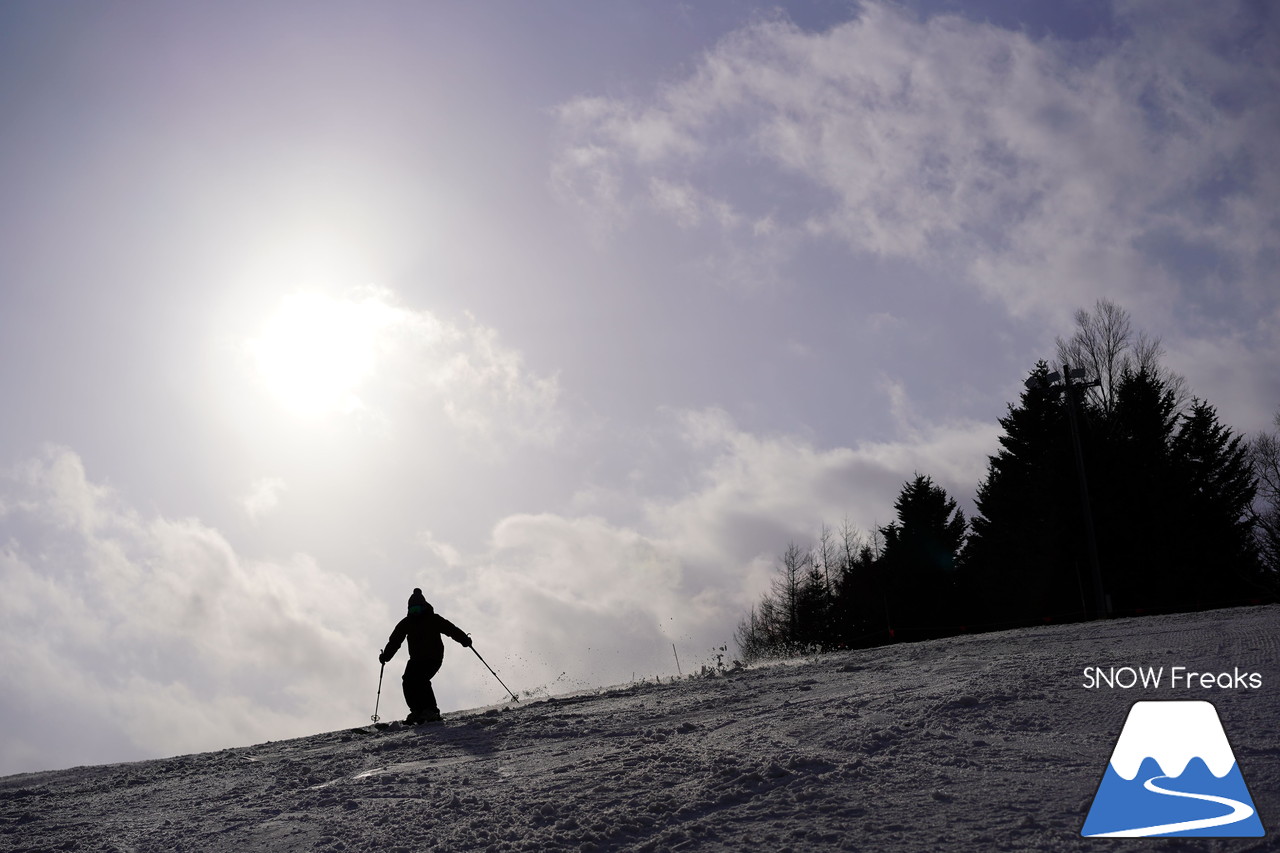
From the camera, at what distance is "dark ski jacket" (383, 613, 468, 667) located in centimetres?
1329

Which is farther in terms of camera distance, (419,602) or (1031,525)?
(1031,525)

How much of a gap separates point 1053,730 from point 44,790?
9178 millimetres

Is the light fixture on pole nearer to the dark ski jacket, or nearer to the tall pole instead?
the tall pole

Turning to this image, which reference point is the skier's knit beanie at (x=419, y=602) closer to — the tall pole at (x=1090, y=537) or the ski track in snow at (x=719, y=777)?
the ski track in snow at (x=719, y=777)

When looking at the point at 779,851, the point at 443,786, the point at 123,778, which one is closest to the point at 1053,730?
the point at 779,851

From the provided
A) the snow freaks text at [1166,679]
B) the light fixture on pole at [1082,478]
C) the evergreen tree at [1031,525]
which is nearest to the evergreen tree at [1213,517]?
the evergreen tree at [1031,525]

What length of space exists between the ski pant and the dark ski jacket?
6 centimetres

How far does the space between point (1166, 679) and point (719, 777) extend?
434 centimetres

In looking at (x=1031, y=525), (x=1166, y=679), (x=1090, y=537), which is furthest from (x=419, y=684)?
(x=1031, y=525)

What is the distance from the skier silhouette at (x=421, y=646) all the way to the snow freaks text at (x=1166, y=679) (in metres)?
8.71

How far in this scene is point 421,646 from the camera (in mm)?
13328

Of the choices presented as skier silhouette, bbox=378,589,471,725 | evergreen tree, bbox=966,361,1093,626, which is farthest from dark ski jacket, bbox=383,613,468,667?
evergreen tree, bbox=966,361,1093,626

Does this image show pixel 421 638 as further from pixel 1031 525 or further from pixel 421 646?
pixel 1031 525

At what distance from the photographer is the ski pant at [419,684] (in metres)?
12.9
